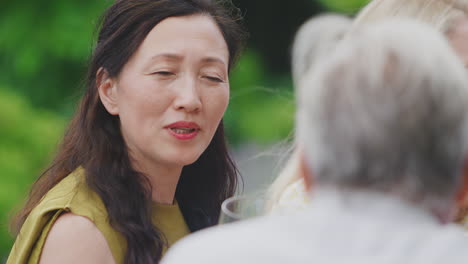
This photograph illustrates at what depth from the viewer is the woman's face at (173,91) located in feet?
7.73

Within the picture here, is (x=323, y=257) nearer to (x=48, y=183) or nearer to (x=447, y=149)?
(x=447, y=149)

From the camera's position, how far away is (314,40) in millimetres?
1630

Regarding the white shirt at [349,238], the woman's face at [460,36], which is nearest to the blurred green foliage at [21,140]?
the woman's face at [460,36]

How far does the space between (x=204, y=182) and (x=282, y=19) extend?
5257mm

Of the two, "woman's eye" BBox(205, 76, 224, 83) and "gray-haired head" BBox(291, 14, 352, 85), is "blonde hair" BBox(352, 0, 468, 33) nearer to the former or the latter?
"gray-haired head" BBox(291, 14, 352, 85)

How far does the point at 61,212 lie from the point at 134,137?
1.06ft

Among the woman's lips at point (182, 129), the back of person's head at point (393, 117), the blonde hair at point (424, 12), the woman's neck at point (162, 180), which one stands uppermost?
the blonde hair at point (424, 12)

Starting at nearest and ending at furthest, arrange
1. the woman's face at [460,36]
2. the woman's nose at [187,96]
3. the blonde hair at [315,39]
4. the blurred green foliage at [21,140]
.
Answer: the blonde hair at [315,39] → the woman's face at [460,36] → the woman's nose at [187,96] → the blurred green foliage at [21,140]

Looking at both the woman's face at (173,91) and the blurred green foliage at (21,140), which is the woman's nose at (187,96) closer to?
the woman's face at (173,91)

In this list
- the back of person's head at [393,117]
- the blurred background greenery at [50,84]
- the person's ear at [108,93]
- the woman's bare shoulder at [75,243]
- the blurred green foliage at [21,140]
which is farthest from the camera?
the blurred background greenery at [50,84]

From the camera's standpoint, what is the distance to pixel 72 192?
2.32 meters

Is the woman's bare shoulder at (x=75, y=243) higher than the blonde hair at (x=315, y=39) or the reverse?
the reverse

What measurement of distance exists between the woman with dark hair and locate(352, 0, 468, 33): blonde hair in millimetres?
580

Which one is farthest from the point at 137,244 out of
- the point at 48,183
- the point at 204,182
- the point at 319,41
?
the point at 319,41
